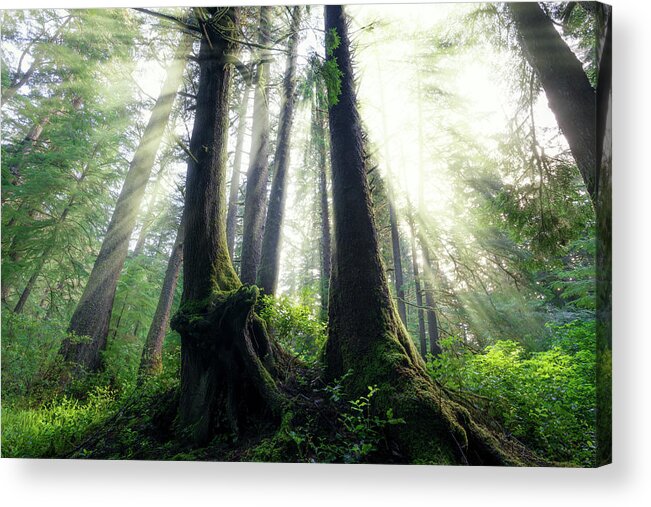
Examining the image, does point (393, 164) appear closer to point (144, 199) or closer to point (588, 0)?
point (588, 0)

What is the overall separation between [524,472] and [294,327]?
2410 millimetres

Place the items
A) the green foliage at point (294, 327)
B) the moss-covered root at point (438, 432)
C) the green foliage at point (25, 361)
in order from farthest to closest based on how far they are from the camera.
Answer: the green foliage at point (294, 327), the green foliage at point (25, 361), the moss-covered root at point (438, 432)

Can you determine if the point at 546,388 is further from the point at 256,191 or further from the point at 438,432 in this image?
the point at 256,191

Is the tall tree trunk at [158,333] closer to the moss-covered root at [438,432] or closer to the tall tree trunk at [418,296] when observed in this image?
the moss-covered root at [438,432]

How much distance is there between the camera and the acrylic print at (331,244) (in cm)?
293

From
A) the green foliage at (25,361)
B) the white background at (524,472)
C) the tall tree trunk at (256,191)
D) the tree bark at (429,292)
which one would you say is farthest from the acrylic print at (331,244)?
the tall tree trunk at (256,191)

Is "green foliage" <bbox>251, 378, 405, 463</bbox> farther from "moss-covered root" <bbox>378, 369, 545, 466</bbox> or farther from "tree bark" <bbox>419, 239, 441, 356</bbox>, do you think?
"tree bark" <bbox>419, 239, 441, 356</bbox>

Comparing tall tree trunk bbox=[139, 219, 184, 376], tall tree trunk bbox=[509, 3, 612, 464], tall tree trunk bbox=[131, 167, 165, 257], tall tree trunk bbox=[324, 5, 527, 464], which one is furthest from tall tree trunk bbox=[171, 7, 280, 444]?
tall tree trunk bbox=[509, 3, 612, 464]

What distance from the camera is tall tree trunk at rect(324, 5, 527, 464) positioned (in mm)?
2637

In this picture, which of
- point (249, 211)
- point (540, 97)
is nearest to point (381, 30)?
point (540, 97)

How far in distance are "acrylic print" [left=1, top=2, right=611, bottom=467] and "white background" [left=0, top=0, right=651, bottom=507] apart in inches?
5.0

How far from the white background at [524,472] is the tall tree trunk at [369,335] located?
231 millimetres

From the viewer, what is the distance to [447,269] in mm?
5359

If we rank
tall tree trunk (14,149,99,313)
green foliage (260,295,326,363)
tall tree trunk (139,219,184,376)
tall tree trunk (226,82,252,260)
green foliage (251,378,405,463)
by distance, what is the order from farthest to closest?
1. tall tree trunk (226,82,252,260)
2. green foliage (260,295,326,363)
3. tall tree trunk (139,219,184,376)
4. tall tree trunk (14,149,99,313)
5. green foliage (251,378,405,463)
